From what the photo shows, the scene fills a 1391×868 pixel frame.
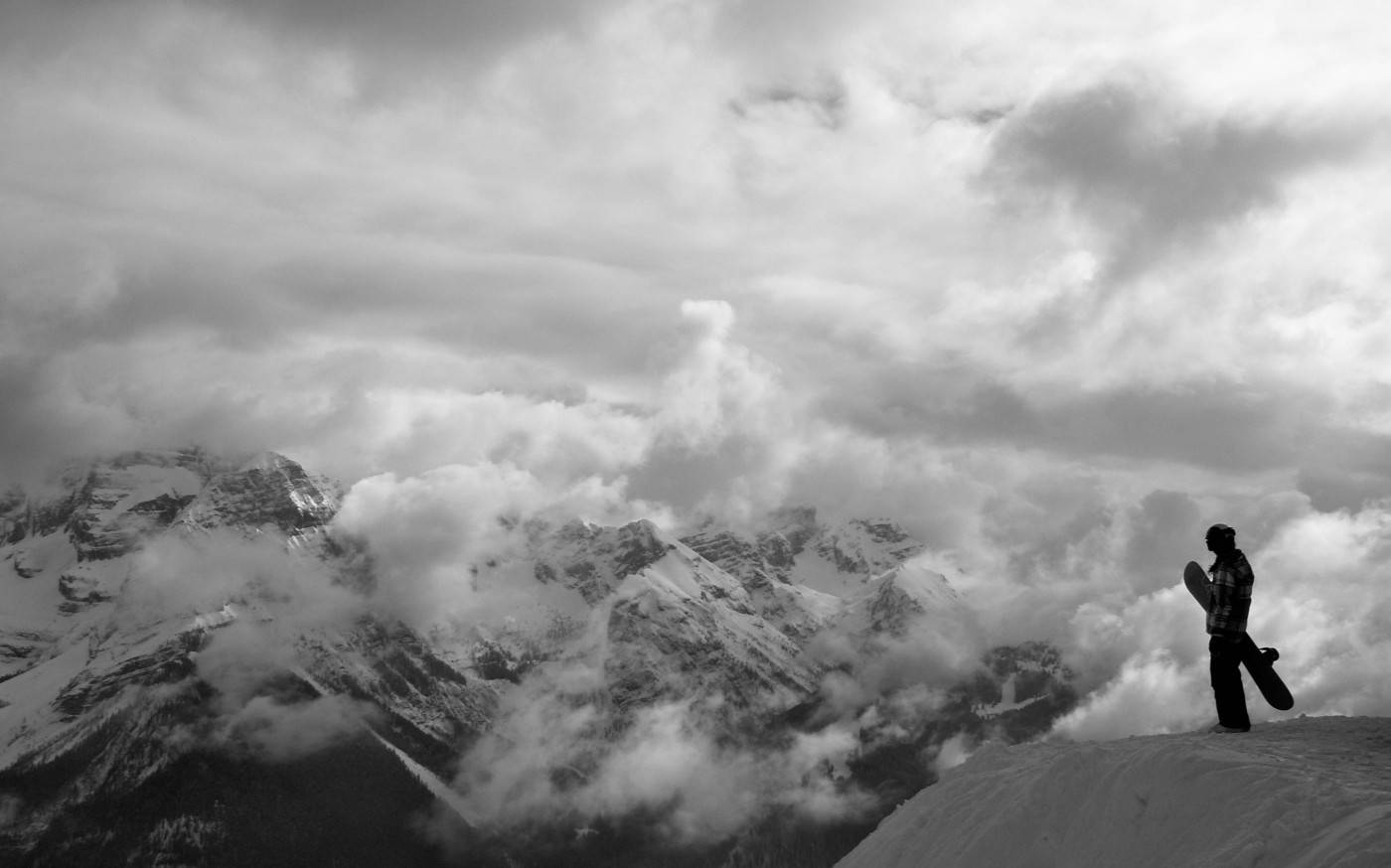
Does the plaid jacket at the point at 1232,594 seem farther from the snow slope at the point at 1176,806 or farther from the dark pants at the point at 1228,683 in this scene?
the snow slope at the point at 1176,806

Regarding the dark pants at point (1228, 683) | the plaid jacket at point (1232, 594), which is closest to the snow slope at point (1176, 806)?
the dark pants at point (1228, 683)

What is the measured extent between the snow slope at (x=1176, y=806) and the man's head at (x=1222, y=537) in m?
3.09

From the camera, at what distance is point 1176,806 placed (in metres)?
19.2

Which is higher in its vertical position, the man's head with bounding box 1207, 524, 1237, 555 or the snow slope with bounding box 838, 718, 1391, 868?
the man's head with bounding box 1207, 524, 1237, 555

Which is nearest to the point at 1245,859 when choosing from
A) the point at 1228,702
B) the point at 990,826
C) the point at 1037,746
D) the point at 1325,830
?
the point at 1325,830

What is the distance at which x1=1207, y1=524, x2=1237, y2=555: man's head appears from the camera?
23.4m

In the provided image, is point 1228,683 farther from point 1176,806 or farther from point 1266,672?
point 1176,806

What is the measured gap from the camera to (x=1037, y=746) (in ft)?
83.8

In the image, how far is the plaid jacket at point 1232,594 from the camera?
23391 millimetres

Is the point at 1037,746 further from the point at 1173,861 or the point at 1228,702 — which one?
the point at 1173,861

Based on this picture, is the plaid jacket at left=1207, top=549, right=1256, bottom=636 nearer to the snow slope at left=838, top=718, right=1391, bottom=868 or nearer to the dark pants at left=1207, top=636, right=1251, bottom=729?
the dark pants at left=1207, top=636, right=1251, bottom=729

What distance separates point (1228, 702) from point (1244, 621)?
147 cm

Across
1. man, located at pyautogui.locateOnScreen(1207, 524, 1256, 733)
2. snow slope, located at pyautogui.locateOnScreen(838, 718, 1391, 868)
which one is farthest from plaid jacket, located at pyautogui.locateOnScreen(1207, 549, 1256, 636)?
snow slope, located at pyautogui.locateOnScreen(838, 718, 1391, 868)

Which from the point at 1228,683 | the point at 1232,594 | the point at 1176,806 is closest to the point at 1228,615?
the point at 1232,594
